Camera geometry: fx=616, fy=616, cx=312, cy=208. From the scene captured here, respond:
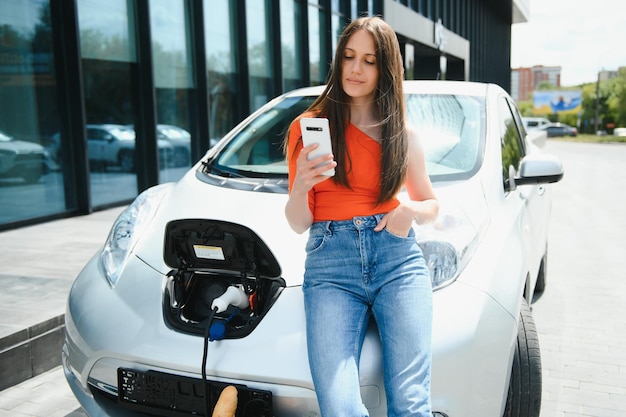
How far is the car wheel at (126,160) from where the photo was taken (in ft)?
29.7

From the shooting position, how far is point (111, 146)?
29.0ft

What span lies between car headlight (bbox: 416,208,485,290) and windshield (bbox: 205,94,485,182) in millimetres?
433

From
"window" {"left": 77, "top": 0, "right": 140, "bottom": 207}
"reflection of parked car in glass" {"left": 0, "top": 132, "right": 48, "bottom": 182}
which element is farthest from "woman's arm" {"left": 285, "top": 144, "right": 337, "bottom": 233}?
"window" {"left": 77, "top": 0, "right": 140, "bottom": 207}

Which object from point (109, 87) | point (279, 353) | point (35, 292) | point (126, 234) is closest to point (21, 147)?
point (109, 87)

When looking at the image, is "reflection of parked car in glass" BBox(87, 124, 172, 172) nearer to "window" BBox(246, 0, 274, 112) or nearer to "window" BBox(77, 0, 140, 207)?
"window" BBox(77, 0, 140, 207)

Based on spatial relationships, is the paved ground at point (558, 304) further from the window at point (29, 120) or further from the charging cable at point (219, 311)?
the charging cable at point (219, 311)

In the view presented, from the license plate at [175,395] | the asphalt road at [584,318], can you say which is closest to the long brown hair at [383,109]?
the license plate at [175,395]

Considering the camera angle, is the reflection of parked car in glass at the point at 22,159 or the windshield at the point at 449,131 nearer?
the windshield at the point at 449,131

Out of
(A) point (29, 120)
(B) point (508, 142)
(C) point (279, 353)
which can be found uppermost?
(A) point (29, 120)

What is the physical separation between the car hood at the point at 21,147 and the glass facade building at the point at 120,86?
0.04 ft

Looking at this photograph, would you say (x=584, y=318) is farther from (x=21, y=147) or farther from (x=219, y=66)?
(x=219, y=66)

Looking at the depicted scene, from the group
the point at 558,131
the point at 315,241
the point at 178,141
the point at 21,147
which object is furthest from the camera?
the point at 558,131

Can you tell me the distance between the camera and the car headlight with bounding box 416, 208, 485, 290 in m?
2.19

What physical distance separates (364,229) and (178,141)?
8.80 metres
